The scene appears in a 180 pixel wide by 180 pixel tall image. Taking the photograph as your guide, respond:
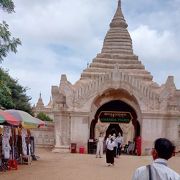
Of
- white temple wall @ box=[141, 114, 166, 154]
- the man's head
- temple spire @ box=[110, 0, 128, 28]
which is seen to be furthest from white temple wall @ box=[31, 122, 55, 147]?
the man's head

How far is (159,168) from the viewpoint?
494cm

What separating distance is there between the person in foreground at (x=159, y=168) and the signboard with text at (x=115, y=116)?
30.2 m

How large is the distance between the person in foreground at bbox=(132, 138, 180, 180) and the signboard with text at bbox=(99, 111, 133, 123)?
3019 cm

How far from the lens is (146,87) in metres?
32.4

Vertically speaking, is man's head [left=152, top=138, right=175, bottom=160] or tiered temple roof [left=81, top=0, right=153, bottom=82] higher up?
tiered temple roof [left=81, top=0, right=153, bottom=82]

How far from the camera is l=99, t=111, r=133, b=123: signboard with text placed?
3528cm

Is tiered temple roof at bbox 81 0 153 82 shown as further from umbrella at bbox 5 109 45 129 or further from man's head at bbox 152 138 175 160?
man's head at bbox 152 138 175 160

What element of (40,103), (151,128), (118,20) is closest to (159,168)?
(151,128)

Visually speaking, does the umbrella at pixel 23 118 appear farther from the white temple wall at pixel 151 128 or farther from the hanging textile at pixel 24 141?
the white temple wall at pixel 151 128

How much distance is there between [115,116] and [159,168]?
101 ft

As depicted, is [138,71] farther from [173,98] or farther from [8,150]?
[8,150]

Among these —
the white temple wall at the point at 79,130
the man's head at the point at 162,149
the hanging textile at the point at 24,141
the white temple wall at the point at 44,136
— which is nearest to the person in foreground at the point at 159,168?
the man's head at the point at 162,149

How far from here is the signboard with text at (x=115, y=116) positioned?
1389 inches

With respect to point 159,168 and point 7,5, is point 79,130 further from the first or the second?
point 159,168
